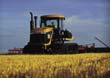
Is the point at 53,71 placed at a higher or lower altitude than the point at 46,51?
higher

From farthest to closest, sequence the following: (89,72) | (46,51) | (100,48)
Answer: (100,48)
(46,51)
(89,72)

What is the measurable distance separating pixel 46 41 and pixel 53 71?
58.9 ft

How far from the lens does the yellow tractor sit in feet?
83.4

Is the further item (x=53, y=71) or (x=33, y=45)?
(x=33, y=45)

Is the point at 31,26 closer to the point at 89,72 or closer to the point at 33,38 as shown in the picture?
the point at 33,38

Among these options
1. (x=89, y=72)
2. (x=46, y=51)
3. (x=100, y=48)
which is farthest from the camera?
(x=100, y=48)

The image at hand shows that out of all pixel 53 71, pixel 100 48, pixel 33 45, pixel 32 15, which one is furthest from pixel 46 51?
pixel 53 71

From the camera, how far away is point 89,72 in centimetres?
790

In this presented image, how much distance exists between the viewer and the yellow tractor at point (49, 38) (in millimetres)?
25422

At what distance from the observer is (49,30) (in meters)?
25.7

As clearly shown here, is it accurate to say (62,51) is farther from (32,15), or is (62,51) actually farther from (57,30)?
(32,15)

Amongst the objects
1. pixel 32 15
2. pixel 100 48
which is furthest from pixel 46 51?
pixel 100 48

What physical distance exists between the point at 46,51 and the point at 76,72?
17.3m

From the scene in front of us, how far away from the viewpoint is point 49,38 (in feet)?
86.9
